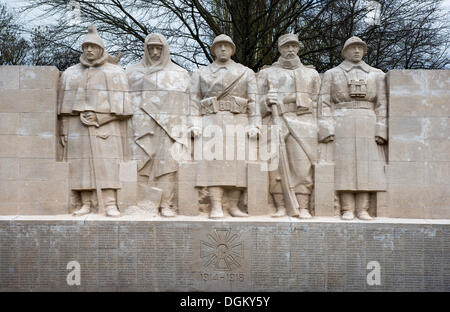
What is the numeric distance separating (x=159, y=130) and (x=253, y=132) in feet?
4.61

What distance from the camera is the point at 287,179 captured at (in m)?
7.54

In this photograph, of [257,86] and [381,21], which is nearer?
[257,86]

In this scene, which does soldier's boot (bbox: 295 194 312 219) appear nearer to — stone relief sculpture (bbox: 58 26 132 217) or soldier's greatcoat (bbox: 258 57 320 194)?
soldier's greatcoat (bbox: 258 57 320 194)

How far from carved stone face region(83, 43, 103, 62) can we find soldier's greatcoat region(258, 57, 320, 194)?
2.50 m

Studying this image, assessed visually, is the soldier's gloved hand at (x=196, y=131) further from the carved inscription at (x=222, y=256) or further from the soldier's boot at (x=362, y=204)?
the soldier's boot at (x=362, y=204)

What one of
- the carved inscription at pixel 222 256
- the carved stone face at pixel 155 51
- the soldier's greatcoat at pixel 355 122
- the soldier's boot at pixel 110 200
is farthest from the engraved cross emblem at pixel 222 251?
the carved stone face at pixel 155 51

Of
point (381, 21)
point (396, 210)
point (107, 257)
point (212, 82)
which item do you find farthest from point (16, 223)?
point (381, 21)

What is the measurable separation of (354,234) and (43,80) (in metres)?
5.09

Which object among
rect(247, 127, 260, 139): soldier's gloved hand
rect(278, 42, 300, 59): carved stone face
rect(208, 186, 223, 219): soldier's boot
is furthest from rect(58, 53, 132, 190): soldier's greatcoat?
rect(278, 42, 300, 59): carved stone face

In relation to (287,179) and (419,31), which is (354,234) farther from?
(419,31)

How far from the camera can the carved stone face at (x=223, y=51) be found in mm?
7785

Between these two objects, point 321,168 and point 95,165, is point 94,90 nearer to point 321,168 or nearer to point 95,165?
point 95,165

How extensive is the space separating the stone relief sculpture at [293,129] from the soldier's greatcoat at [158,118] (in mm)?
1296

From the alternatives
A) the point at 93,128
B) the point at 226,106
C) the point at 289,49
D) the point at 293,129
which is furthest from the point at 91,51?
the point at 293,129
